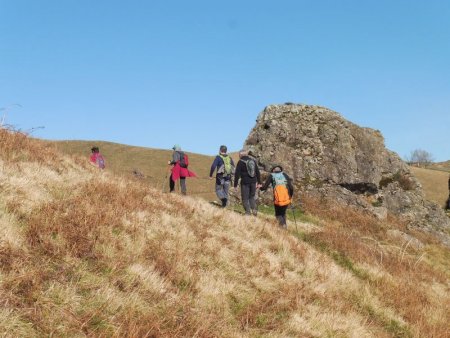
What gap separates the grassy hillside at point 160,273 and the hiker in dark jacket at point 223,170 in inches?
161

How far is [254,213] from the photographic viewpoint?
48.3 ft

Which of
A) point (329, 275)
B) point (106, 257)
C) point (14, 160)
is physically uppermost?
point (14, 160)

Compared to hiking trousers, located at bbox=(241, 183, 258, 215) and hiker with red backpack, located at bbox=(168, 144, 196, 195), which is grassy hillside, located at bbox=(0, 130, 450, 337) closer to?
hiking trousers, located at bbox=(241, 183, 258, 215)

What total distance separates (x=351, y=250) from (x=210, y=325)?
8.06 meters

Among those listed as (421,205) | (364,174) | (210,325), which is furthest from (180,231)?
(421,205)

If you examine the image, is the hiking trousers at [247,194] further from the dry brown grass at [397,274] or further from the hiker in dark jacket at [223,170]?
the dry brown grass at [397,274]

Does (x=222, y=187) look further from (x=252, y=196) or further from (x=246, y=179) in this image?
(x=246, y=179)

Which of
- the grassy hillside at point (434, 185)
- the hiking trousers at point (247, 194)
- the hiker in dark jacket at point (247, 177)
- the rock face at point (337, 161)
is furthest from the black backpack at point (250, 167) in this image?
the grassy hillside at point (434, 185)

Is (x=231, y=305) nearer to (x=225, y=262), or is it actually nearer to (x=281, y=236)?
(x=225, y=262)

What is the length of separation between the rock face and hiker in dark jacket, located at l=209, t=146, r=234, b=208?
6.09 metres

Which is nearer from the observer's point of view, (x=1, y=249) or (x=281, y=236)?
(x=1, y=249)

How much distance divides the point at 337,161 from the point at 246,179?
8.82 m

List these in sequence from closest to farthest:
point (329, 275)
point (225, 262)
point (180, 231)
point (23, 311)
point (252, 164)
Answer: point (23, 311)
point (225, 262)
point (180, 231)
point (329, 275)
point (252, 164)

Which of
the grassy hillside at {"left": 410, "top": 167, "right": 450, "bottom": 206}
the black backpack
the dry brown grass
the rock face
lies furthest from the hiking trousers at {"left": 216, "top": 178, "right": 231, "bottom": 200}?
the grassy hillside at {"left": 410, "top": 167, "right": 450, "bottom": 206}
